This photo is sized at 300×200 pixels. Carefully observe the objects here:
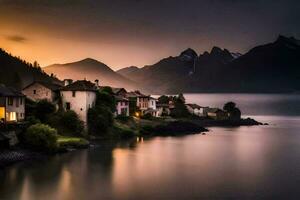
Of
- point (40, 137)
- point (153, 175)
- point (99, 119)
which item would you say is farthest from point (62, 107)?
point (153, 175)

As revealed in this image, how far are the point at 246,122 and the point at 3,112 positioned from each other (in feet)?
345

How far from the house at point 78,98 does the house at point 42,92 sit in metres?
1.60

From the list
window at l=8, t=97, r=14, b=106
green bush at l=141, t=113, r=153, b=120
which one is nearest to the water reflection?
window at l=8, t=97, r=14, b=106

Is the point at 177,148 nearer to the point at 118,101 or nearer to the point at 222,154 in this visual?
the point at 222,154

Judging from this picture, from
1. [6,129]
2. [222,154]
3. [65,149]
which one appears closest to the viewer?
[6,129]

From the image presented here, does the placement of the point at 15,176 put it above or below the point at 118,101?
below

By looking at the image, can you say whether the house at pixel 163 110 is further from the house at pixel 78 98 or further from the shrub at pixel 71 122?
the shrub at pixel 71 122

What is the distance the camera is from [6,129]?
53469mm

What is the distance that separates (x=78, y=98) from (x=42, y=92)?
6.81 m

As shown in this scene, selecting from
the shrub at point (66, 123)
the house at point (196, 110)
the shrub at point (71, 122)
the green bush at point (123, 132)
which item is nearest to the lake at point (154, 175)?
the shrub at point (71, 122)

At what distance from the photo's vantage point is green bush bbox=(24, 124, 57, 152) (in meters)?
54.9

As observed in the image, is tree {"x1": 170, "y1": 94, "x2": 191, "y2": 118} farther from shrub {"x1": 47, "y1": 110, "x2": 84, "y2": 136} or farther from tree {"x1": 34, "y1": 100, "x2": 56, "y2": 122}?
tree {"x1": 34, "y1": 100, "x2": 56, "y2": 122}

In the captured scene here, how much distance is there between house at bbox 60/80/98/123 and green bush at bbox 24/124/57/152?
56.0 feet

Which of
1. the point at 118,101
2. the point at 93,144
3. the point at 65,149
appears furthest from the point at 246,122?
the point at 65,149
